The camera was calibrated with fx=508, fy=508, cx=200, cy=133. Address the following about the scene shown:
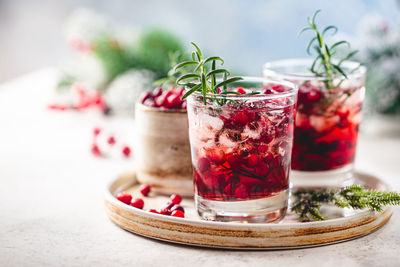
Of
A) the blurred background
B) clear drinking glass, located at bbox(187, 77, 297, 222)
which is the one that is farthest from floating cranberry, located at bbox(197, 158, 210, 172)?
the blurred background

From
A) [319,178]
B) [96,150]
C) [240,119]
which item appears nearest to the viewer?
[240,119]

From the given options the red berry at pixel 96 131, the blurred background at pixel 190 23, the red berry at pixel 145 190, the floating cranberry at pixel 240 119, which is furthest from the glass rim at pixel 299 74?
the blurred background at pixel 190 23

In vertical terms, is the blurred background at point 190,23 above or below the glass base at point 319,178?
above

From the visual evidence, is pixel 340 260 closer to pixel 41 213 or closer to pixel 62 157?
pixel 41 213

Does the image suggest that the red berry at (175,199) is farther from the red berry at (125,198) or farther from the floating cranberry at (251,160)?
the floating cranberry at (251,160)

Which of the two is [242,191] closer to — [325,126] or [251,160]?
[251,160]

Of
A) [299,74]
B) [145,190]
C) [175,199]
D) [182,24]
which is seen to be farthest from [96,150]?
[182,24]

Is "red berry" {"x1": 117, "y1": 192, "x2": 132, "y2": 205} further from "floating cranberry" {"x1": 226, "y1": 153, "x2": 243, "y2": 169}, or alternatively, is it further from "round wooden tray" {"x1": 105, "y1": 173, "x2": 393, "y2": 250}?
"floating cranberry" {"x1": 226, "y1": 153, "x2": 243, "y2": 169}

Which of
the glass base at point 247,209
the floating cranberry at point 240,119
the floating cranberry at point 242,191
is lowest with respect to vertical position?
the glass base at point 247,209

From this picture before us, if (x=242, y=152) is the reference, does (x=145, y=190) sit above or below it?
below
